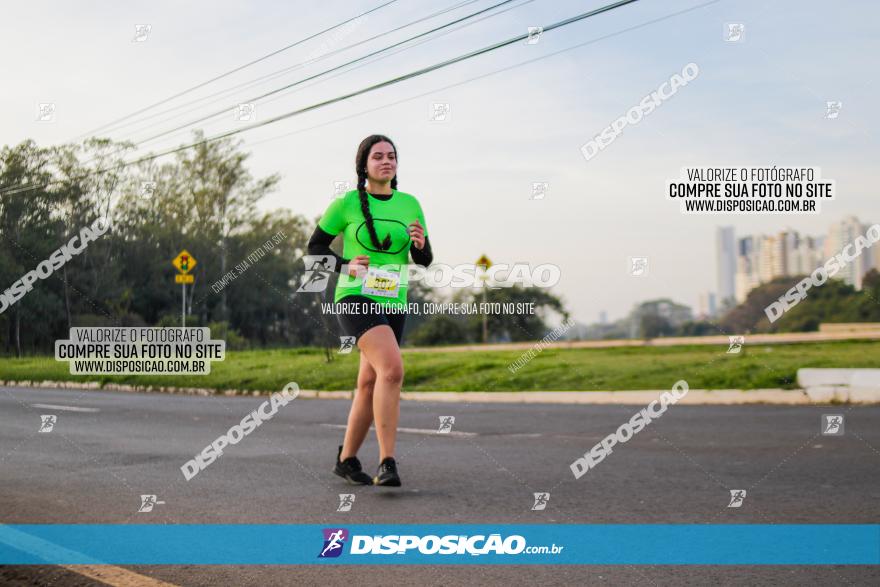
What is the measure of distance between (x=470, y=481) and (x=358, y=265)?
2050mm

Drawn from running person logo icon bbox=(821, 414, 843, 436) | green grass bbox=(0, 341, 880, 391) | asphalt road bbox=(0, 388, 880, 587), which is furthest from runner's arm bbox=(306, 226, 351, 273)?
green grass bbox=(0, 341, 880, 391)

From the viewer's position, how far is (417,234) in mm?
4676

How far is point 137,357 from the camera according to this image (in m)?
23.9

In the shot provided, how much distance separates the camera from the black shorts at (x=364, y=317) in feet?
16.3

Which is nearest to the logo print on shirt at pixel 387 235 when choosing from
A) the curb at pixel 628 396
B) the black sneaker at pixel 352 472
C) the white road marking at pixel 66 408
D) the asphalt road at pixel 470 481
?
the asphalt road at pixel 470 481

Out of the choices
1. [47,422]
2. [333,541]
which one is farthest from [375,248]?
[47,422]

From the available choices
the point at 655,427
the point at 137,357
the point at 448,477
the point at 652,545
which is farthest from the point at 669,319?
the point at 652,545

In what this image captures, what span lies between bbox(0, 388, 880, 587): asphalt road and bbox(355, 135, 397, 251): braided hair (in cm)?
147

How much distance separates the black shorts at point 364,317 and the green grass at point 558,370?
9.56 meters

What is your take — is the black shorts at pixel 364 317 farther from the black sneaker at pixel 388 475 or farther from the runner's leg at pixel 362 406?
the black sneaker at pixel 388 475

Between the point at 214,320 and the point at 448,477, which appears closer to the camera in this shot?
the point at 448,477

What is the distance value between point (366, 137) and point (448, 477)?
256 centimetres

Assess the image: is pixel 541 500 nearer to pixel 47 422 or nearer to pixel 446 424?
pixel 446 424

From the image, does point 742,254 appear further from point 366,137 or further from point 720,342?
point 366,137
